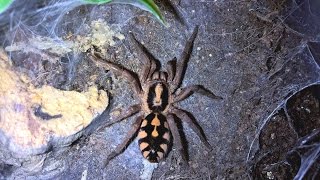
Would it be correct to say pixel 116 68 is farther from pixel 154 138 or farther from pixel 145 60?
pixel 154 138

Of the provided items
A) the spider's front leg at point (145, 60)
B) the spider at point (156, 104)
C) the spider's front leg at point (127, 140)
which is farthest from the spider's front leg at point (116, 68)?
the spider's front leg at point (127, 140)

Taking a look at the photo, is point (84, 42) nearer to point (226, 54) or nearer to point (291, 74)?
point (226, 54)

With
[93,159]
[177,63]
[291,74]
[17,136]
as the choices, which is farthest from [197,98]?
[17,136]

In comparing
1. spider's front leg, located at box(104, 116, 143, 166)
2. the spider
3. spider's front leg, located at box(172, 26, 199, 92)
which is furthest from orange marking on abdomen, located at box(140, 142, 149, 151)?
spider's front leg, located at box(172, 26, 199, 92)

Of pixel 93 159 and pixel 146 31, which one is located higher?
pixel 146 31

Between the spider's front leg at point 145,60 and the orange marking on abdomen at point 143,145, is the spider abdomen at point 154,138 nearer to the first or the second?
the orange marking on abdomen at point 143,145

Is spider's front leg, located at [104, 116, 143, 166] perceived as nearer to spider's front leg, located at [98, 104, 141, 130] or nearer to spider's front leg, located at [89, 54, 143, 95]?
spider's front leg, located at [98, 104, 141, 130]

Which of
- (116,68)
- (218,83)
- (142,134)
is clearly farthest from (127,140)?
(218,83)
